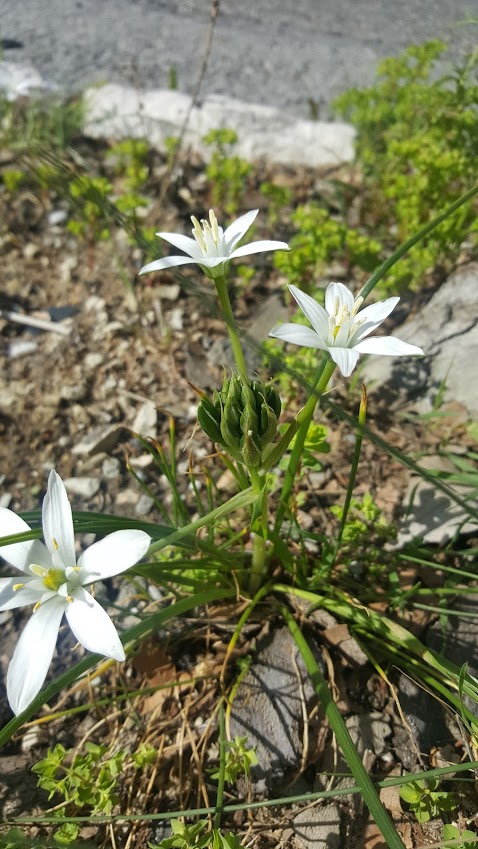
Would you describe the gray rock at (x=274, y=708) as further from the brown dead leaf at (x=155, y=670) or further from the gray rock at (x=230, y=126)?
the gray rock at (x=230, y=126)

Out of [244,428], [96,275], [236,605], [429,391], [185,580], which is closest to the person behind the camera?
[244,428]

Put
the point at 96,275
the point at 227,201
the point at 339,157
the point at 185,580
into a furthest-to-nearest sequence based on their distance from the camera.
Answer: the point at 339,157
the point at 227,201
the point at 96,275
the point at 185,580

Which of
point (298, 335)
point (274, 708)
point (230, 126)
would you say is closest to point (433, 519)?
point (274, 708)

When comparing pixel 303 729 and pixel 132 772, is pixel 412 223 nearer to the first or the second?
pixel 303 729

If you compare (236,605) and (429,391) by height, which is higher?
(429,391)

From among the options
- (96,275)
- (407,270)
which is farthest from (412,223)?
(96,275)

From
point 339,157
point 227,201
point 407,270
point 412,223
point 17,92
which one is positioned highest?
point 17,92

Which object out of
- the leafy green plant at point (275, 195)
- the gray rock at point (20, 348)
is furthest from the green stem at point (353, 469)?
the gray rock at point (20, 348)
